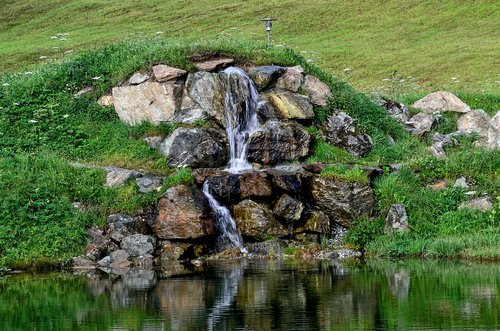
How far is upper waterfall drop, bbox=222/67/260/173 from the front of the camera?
125ft

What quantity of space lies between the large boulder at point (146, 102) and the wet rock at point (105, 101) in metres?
0.50

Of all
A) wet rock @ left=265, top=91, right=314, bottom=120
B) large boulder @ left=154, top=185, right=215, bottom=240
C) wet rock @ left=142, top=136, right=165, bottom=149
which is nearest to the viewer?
large boulder @ left=154, top=185, right=215, bottom=240

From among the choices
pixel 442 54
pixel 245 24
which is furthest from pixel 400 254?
pixel 245 24

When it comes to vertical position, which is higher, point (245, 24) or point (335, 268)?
point (245, 24)

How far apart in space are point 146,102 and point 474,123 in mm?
15208

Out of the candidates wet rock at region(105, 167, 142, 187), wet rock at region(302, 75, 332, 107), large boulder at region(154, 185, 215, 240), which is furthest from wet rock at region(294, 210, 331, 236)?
wet rock at region(302, 75, 332, 107)

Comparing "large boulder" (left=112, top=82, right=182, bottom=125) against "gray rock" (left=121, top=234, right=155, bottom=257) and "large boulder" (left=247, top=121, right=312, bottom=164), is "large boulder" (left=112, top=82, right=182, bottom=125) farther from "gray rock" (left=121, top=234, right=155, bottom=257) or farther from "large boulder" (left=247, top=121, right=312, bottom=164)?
"gray rock" (left=121, top=234, right=155, bottom=257)

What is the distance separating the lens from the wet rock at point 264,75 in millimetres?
40875

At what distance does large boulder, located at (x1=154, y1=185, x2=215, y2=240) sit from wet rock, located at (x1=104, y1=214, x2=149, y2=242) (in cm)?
55

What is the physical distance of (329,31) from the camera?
80.2m

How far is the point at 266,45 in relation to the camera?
150ft

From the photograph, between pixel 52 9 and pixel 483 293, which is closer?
pixel 483 293

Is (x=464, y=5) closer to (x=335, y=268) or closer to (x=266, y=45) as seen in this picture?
(x=266, y=45)

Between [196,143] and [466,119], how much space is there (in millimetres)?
14542
